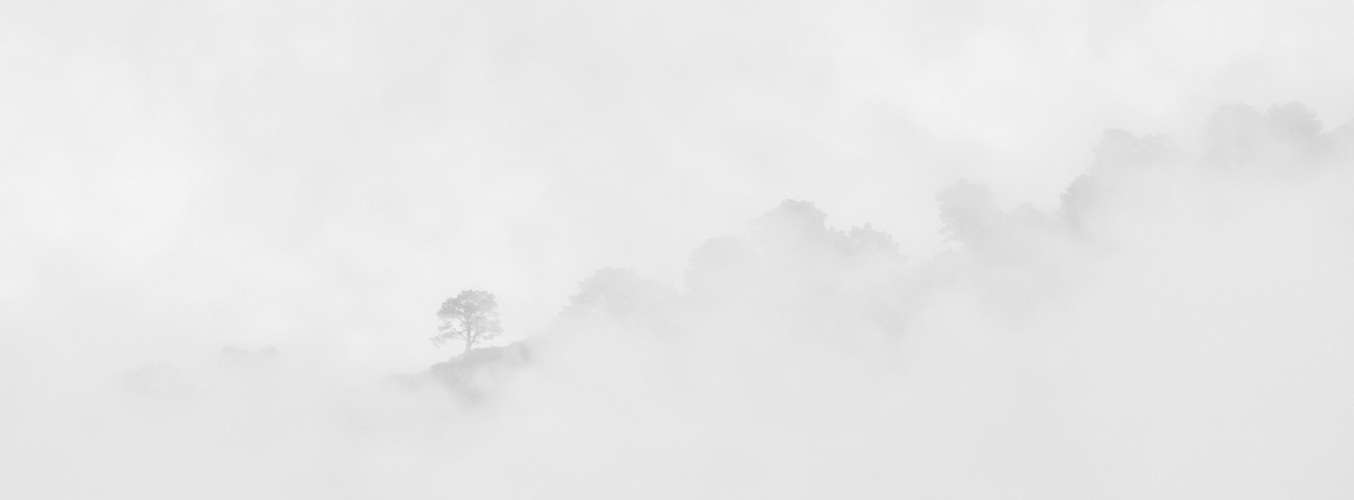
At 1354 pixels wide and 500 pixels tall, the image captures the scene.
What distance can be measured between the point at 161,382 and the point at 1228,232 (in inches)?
1677

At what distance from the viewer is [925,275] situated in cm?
3512

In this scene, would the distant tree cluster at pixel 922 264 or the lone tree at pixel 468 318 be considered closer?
the distant tree cluster at pixel 922 264

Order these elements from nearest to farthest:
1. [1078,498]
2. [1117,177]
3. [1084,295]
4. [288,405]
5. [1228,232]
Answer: [1078,498] → [1228,232] → [1084,295] → [1117,177] → [288,405]

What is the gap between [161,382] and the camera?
1756 inches

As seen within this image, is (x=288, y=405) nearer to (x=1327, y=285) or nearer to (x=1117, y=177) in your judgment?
(x=1117, y=177)

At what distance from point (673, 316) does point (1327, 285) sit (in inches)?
907

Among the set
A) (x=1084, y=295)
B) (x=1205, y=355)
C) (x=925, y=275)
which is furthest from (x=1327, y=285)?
(x=925, y=275)

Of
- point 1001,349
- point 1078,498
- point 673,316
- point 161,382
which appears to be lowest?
point 1078,498

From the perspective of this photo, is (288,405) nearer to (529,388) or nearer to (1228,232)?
(529,388)

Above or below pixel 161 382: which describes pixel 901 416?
below

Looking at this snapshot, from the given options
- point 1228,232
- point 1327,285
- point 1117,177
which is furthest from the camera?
point 1117,177

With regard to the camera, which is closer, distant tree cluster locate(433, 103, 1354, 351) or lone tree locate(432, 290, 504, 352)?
distant tree cluster locate(433, 103, 1354, 351)

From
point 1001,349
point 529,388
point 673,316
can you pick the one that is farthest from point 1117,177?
point 529,388

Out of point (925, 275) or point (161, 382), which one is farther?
point (161, 382)
